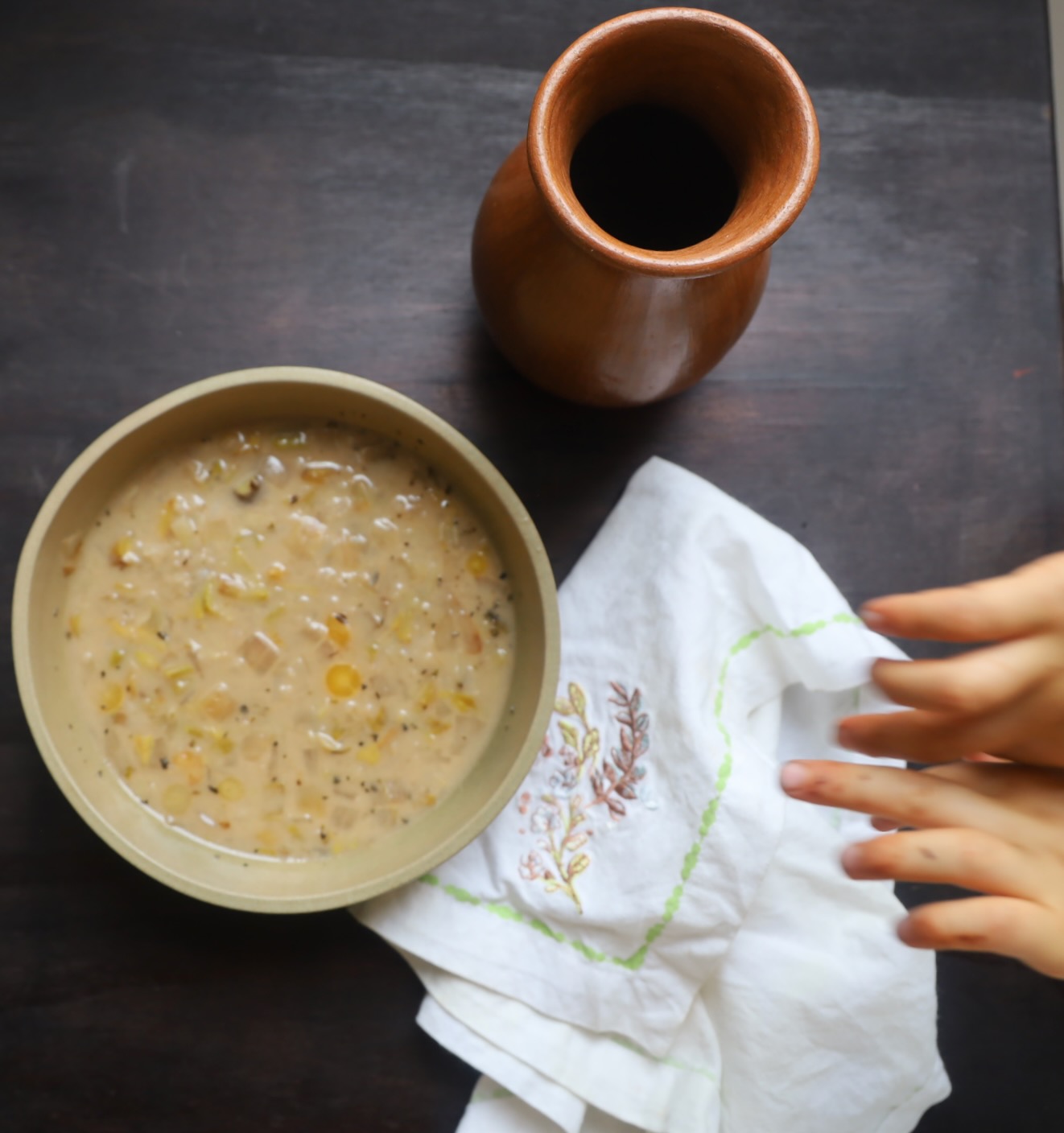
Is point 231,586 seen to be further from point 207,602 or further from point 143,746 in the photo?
point 143,746

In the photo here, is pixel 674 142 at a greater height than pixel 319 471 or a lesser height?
greater

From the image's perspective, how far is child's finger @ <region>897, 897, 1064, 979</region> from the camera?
0.60 metres

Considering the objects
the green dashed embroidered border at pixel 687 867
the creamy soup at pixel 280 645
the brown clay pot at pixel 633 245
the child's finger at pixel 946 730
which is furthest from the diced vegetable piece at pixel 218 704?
the child's finger at pixel 946 730

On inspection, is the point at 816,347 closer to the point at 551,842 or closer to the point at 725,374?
the point at 725,374

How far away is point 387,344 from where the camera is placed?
956 mm

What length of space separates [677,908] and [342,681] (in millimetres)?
338

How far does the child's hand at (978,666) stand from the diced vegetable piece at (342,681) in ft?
1.38

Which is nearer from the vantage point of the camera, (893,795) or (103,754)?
(893,795)

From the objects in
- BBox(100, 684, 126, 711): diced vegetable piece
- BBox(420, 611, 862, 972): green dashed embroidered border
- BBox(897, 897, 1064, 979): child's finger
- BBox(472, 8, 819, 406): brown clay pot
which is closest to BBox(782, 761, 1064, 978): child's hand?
BBox(897, 897, 1064, 979): child's finger

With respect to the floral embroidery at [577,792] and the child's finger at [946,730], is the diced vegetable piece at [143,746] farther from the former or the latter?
the child's finger at [946,730]

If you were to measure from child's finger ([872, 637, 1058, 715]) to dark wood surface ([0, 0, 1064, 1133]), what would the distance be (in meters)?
0.36

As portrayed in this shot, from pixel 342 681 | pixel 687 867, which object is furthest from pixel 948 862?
pixel 342 681

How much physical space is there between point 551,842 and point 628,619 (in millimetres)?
205

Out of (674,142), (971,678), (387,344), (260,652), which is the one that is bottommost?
(260,652)
